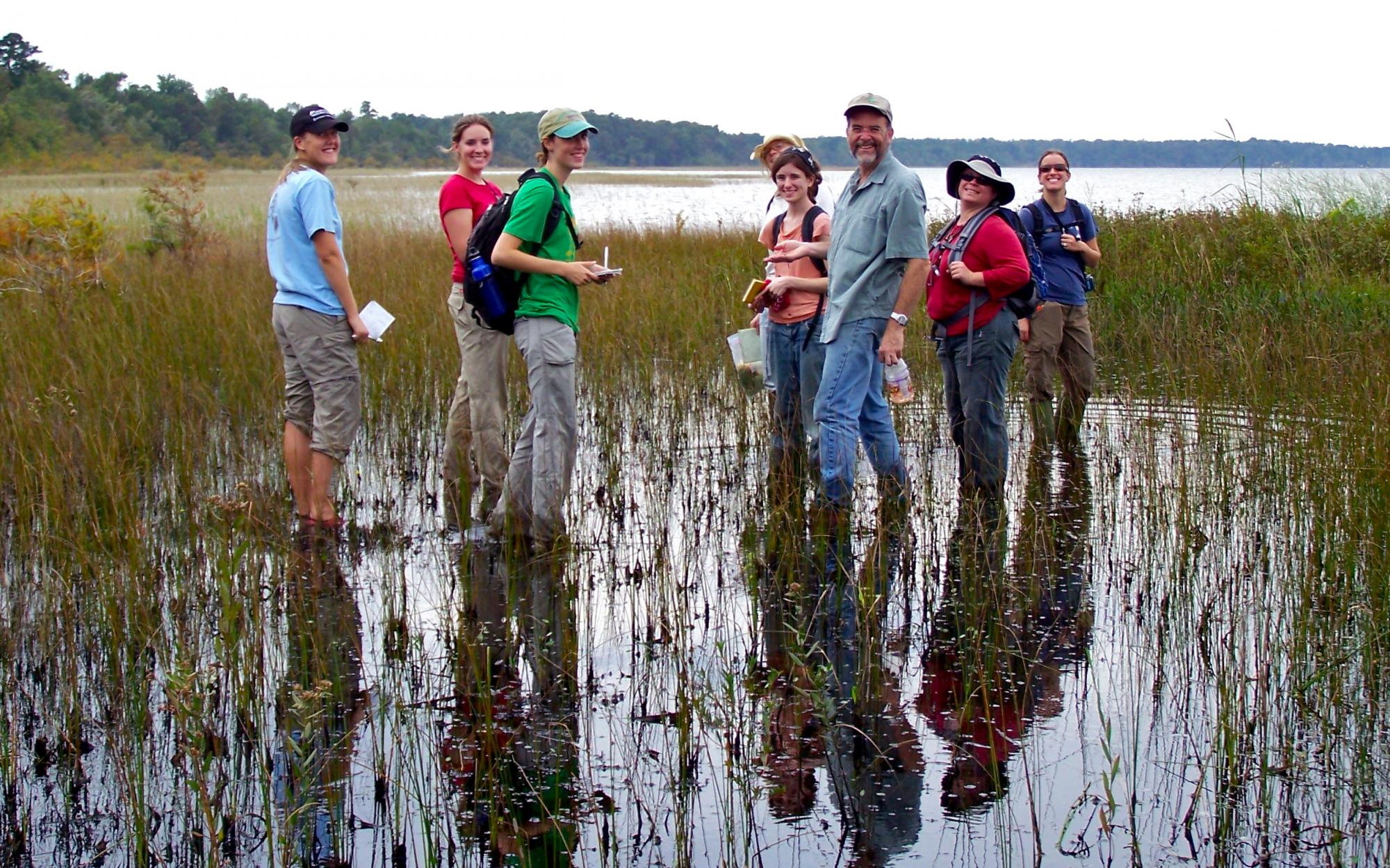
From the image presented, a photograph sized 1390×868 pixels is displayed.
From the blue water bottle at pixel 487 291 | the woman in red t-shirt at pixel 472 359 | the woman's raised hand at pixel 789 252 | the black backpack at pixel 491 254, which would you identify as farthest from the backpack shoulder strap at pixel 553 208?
the woman's raised hand at pixel 789 252

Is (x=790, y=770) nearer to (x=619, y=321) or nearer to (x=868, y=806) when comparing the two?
(x=868, y=806)

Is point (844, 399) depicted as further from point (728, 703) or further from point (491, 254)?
point (728, 703)

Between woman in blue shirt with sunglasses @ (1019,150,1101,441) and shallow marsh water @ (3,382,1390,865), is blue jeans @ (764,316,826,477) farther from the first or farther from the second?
woman in blue shirt with sunglasses @ (1019,150,1101,441)

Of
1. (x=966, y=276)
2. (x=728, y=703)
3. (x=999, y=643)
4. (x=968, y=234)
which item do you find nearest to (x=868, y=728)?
(x=728, y=703)

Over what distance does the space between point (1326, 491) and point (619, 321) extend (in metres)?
6.74

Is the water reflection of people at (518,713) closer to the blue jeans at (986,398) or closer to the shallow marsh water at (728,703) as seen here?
the shallow marsh water at (728,703)

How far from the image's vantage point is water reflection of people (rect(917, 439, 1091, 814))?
12.3 feet

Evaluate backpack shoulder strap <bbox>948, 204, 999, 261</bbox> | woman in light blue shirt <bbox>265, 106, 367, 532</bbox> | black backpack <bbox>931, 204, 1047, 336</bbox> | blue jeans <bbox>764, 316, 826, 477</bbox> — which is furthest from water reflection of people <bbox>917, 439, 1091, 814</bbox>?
woman in light blue shirt <bbox>265, 106, 367, 532</bbox>

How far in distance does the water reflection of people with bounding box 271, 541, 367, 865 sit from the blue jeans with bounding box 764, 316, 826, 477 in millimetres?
A: 2294

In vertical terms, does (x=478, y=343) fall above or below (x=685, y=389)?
above

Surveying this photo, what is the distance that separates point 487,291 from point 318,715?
254cm

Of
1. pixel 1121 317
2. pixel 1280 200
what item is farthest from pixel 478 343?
pixel 1280 200

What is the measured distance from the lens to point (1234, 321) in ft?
33.9

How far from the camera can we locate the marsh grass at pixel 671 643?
3365 millimetres
